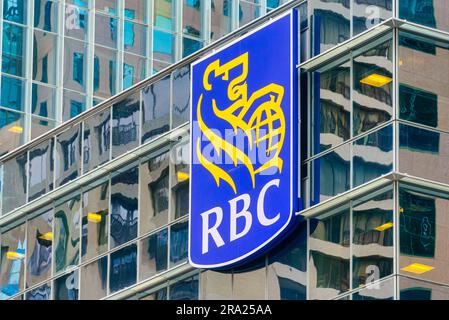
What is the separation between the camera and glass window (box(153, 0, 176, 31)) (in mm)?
81438

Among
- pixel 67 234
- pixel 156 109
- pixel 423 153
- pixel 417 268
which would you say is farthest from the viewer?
pixel 67 234

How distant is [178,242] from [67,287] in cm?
548

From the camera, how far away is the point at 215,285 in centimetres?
4272

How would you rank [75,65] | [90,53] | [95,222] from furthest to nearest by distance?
[90,53] → [75,65] → [95,222]

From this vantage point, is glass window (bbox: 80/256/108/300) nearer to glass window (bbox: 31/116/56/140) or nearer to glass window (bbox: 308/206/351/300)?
glass window (bbox: 308/206/351/300)

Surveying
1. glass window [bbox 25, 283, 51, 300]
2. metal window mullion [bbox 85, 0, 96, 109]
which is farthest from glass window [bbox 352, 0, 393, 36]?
metal window mullion [bbox 85, 0, 96, 109]

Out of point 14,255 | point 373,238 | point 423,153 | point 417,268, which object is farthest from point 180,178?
point 417,268

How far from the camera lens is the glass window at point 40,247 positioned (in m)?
50.5

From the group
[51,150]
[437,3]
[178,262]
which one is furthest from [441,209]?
[51,150]

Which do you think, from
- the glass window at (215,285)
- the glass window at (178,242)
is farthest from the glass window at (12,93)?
the glass window at (215,285)

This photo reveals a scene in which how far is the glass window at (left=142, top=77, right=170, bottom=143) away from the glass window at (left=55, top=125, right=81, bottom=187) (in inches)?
130

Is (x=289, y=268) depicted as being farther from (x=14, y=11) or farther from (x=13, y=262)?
(x=14, y=11)

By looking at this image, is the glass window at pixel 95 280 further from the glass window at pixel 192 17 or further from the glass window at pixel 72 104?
the glass window at pixel 192 17

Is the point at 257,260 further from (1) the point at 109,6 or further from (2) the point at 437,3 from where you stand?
(1) the point at 109,6
